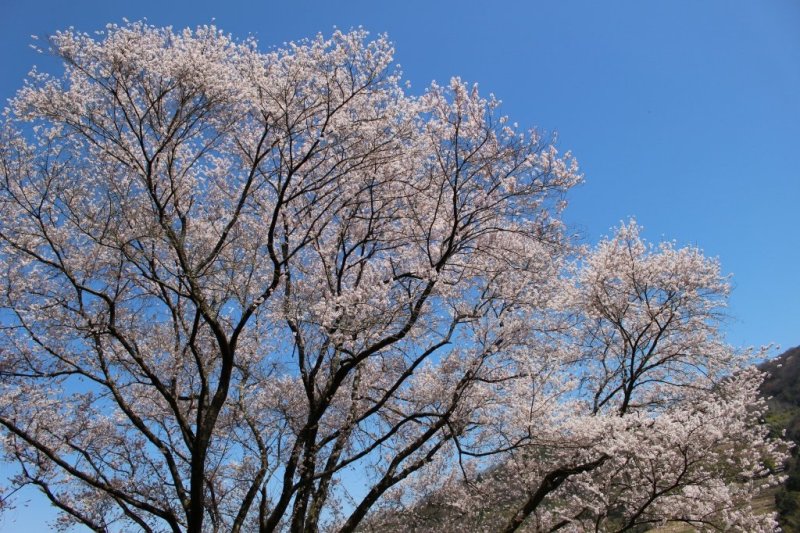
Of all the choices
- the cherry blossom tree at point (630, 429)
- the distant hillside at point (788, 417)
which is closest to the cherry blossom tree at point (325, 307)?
Result: the cherry blossom tree at point (630, 429)

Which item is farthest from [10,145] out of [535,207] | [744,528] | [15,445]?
[744,528]

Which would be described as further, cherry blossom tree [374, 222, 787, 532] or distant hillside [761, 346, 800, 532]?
distant hillside [761, 346, 800, 532]

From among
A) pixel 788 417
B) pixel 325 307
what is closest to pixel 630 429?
pixel 325 307

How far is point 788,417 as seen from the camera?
40469 millimetres

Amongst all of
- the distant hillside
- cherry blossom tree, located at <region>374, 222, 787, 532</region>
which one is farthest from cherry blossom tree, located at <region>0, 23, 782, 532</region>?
the distant hillside

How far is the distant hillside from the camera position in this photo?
1124 inches

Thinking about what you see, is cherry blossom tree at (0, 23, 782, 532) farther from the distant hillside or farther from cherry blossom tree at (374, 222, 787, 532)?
the distant hillside

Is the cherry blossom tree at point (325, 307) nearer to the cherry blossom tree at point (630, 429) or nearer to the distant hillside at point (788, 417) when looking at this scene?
the cherry blossom tree at point (630, 429)

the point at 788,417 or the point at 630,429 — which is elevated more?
the point at 788,417

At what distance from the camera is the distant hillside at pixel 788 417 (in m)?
28.5

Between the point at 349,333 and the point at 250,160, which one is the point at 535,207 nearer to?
the point at 349,333

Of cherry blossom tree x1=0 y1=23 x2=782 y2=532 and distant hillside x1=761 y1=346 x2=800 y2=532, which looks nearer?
cherry blossom tree x1=0 y1=23 x2=782 y2=532

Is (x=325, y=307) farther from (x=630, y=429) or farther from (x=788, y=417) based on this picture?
(x=788, y=417)

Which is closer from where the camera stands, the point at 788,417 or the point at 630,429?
the point at 630,429
